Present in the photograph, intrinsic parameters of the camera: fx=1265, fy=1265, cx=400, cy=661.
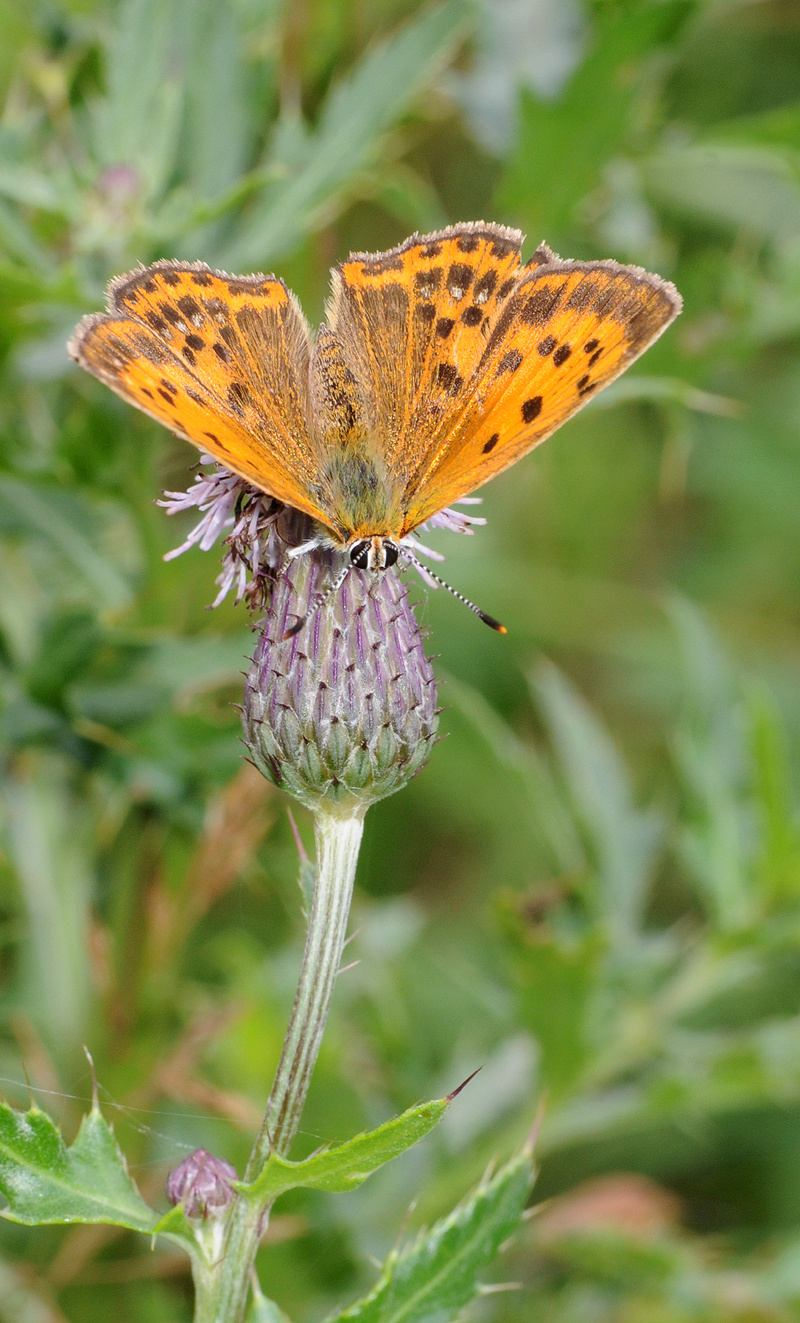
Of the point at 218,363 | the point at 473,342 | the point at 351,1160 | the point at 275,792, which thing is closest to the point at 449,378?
the point at 473,342

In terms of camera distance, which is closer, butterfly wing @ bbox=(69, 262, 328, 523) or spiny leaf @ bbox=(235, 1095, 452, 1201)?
spiny leaf @ bbox=(235, 1095, 452, 1201)

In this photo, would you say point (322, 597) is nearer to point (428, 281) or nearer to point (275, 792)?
point (428, 281)

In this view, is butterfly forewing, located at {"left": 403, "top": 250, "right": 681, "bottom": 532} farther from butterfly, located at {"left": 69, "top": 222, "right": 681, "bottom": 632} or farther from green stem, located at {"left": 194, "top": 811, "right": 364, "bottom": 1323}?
green stem, located at {"left": 194, "top": 811, "right": 364, "bottom": 1323}

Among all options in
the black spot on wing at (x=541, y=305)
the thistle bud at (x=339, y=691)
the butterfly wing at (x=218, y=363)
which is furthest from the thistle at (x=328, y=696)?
the black spot on wing at (x=541, y=305)

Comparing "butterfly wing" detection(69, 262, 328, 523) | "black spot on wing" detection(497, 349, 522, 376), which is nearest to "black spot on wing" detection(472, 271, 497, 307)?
"black spot on wing" detection(497, 349, 522, 376)

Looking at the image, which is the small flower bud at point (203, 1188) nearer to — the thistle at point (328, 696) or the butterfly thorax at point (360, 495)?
the thistle at point (328, 696)

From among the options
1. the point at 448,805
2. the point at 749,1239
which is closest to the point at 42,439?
the point at 448,805

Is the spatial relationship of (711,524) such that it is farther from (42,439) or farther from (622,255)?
(42,439)
